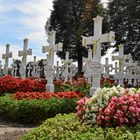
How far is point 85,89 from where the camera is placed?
18.8 m

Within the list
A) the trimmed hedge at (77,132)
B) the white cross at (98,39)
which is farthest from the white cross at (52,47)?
the trimmed hedge at (77,132)

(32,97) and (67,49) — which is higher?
(67,49)

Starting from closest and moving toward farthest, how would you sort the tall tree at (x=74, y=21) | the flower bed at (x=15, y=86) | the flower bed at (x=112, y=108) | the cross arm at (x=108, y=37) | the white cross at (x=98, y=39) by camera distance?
1. the flower bed at (x=112, y=108)
2. the cross arm at (x=108, y=37)
3. the white cross at (x=98, y=39)
4. the flower bed at (x=15, y=86)
5. the tall tree at (x=74, y=21)

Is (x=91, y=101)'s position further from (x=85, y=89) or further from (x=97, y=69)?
(x=85, y=89)

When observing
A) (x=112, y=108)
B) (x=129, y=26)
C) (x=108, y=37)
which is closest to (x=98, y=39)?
(x=108, y=37)

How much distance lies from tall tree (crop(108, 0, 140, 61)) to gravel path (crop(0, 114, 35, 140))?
85.9ft

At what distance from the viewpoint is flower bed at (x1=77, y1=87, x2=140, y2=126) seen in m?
6.80

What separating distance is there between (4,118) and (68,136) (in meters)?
7.47

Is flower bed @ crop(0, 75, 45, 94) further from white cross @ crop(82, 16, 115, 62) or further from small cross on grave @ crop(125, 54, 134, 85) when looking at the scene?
small cross on grave @ crop(125, 54, 134, 85)

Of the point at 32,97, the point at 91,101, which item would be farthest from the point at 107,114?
the point at 32,97

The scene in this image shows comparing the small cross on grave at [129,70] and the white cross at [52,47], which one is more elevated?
the white cross at [52,47]

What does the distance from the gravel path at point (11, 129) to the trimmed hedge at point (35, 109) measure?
0.91ft

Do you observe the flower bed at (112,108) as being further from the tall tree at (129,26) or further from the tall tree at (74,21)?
the tall tree at (74,21)

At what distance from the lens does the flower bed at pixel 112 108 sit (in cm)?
680
